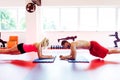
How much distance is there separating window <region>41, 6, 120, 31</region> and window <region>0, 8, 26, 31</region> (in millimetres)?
1308

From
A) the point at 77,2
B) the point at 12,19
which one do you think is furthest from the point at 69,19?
the point at 12,19

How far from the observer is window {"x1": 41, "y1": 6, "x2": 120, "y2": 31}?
11.3 meters

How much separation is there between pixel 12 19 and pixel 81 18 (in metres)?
4.06

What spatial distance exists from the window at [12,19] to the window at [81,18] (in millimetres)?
1308

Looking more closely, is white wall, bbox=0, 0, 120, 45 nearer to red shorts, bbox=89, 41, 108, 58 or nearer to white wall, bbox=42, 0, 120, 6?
white wall, bbox=42, 0, 120, 6

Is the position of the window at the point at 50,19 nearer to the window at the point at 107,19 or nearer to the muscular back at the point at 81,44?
the window at the point at 107,19

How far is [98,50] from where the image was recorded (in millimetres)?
3736

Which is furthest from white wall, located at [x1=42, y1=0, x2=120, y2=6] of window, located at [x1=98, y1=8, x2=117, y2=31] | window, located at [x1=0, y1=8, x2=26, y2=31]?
window, located at [x1=0, y1=8, x2=26, y2=31]

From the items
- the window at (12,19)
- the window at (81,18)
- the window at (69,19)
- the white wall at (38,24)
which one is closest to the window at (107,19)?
the window at (81,18)

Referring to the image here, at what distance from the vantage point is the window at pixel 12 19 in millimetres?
11537

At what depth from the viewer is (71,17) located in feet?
37.6

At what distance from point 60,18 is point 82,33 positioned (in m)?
1.56

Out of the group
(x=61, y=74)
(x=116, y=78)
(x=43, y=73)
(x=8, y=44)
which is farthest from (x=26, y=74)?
(x=8, y=44)

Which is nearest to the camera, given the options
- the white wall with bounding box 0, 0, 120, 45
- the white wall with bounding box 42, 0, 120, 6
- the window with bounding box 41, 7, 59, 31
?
the white wall with bounding box 0, 0, 120, 45
